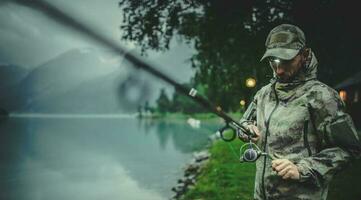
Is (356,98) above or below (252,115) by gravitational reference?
above

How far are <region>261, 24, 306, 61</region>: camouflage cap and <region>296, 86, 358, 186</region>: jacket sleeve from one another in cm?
45

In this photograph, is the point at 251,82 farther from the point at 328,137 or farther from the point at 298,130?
the point at 328,137

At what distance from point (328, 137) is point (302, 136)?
0.73 feet

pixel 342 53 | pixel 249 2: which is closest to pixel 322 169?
pixel 249 2

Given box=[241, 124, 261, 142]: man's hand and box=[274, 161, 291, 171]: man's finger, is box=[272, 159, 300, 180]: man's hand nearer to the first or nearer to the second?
box=[274, 161, 291, 171]: man's finger

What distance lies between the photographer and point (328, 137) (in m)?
3.28

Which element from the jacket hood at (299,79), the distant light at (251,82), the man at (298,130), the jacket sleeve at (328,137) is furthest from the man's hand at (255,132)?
the distant light at (251,82)

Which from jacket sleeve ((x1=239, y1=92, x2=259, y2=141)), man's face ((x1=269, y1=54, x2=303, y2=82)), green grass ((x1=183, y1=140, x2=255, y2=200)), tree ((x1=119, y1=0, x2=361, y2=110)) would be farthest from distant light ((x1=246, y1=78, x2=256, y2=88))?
man's face ((x1=269, y1=54, x2=303, y2=82))

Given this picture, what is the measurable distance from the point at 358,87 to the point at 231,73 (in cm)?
1905

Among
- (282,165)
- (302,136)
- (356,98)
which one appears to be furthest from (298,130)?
(356,98)

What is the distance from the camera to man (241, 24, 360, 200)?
3262 mm

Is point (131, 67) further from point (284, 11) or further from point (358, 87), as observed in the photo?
point (358, 87)

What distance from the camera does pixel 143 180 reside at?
27375mm

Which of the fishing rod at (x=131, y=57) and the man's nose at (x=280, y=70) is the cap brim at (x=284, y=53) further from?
the fishing rod at (x=131, y=57)
